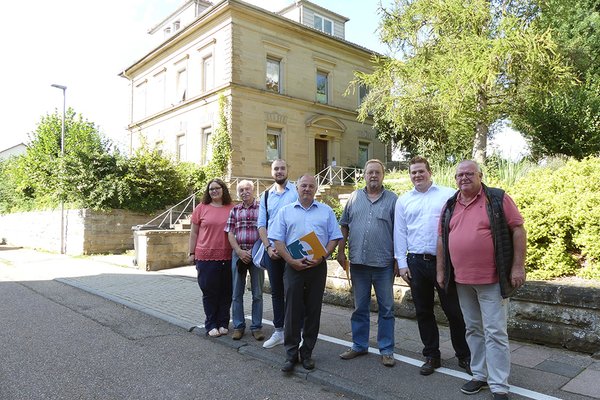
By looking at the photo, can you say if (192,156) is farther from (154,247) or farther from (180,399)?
(180,399)

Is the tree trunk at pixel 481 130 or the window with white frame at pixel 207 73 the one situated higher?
the window with white frame at pixel 207 73

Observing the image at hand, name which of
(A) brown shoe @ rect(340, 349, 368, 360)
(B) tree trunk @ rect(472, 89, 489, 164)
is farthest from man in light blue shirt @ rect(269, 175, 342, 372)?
(B) tree trunk @ rect(472, 89, 489, 164)

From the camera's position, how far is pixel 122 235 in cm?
1703

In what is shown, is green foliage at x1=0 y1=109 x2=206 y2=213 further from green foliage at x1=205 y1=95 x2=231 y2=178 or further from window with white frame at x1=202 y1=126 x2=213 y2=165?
window with white frame at x1=202 y1=126 x2=213 y2=165

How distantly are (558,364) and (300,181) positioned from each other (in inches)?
122

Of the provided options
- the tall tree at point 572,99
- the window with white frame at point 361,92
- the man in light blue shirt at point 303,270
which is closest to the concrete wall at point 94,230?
the man in light blue shirt at point 303,270

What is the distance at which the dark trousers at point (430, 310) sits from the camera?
4.28m

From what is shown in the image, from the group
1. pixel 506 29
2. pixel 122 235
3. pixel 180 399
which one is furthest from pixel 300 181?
pixel 122 235

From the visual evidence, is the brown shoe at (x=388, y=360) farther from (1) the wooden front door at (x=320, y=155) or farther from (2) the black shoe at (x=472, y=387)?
(1) the wooden front door at (x=320, y=155)

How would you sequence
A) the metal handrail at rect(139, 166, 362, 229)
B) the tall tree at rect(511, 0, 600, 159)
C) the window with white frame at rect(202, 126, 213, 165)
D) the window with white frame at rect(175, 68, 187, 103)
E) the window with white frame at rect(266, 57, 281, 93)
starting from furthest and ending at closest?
the window with white frame at rect(175, 68, 187, 103) → the window with white frame at rect(266, 57, 281, 93) → the window with white frame at rect(202, 126, 213, 165) → the metal handrail at rect(139, 166, 362, 229) → the tall tree at rect(511, 0, 600, 159)

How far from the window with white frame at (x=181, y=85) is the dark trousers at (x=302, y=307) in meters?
21.9

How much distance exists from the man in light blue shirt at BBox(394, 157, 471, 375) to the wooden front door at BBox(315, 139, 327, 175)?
20.5m

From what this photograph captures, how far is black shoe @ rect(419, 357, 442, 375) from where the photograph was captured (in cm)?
421

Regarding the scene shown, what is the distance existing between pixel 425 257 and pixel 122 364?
3371 mm
